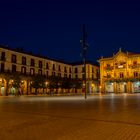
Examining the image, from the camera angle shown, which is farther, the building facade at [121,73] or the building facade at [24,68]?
the building facade at [121,73]

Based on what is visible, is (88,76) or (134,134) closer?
(134,134)

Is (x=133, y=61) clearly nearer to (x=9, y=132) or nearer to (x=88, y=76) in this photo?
(x=88, y=76)

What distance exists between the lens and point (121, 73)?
7500cm

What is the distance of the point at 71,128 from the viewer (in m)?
8.30

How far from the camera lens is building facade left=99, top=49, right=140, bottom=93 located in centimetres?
7162

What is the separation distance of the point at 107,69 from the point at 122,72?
5.31m

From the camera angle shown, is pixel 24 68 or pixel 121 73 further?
pixel 121 73

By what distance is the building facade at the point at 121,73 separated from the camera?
71.6 m

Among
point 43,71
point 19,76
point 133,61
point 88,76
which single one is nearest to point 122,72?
point 133,61

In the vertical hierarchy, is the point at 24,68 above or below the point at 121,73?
above

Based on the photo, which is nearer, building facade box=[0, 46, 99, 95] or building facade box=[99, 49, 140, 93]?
building facade box=[0, 46, 99, 95]

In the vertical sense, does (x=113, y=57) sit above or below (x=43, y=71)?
above

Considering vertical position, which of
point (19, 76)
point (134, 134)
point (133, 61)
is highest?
point (133, 61)

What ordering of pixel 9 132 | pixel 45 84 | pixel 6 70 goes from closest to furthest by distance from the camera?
pixel 9 132, pixel 6 70, pixel 45 84
